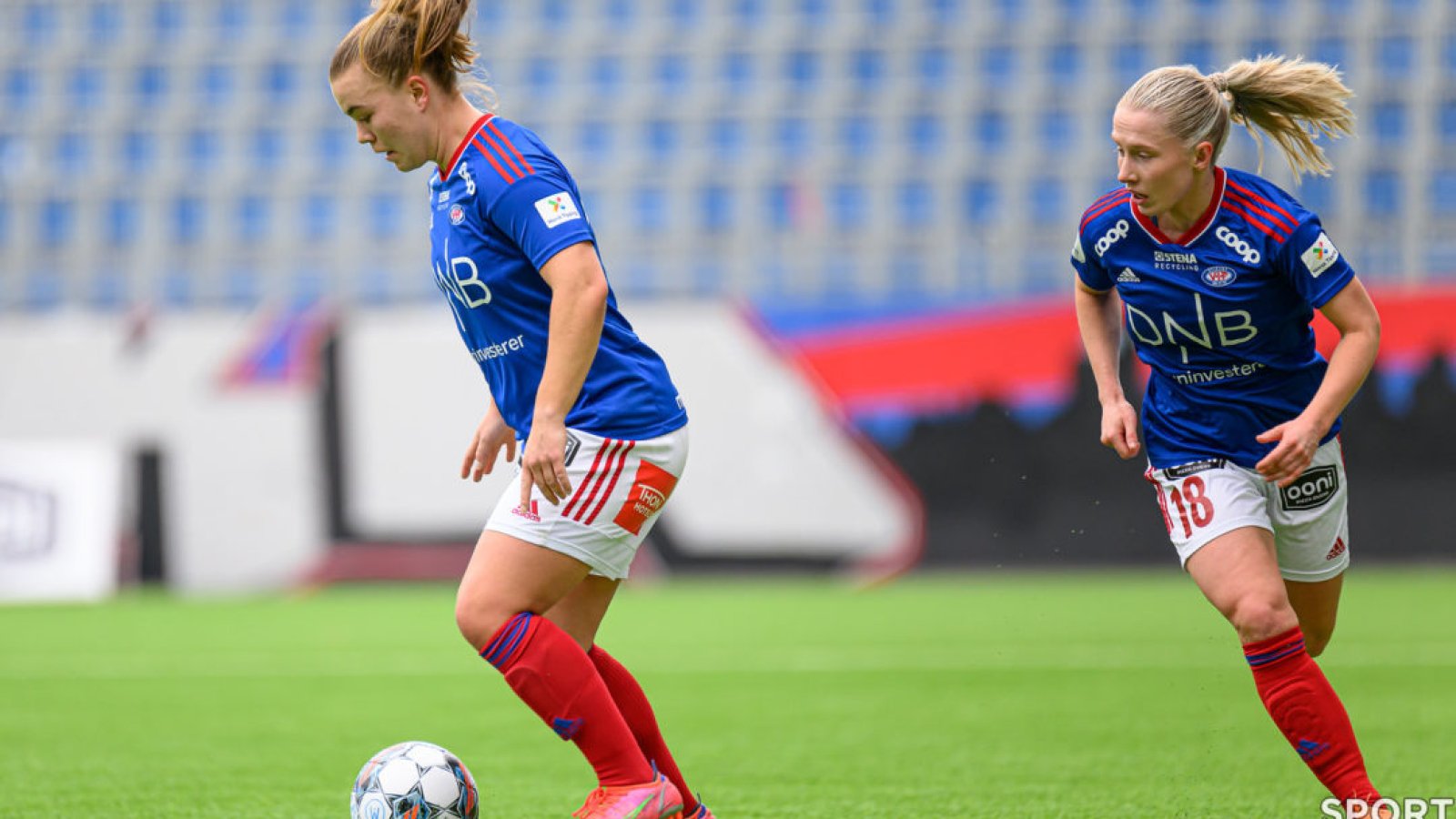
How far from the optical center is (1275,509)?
398 centimetres

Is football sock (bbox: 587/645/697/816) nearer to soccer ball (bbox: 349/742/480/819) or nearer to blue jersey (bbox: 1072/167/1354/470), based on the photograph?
soccer ball (bbox: 349/742/480/819)

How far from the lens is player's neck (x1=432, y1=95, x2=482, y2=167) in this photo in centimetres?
358

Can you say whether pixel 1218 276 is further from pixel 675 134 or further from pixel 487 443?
pixel 675 134

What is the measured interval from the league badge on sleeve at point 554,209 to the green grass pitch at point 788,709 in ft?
6.40

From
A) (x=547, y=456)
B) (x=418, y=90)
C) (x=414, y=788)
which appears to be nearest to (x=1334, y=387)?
(x=547, y=456)

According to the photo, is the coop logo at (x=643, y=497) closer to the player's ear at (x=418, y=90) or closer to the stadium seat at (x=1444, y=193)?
the player's ear at (x=418, y=90)

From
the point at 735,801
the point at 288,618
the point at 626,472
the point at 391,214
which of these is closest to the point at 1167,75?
the point at 626,472

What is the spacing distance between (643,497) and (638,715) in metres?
0.64

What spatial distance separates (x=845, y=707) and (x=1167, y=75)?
3.97m

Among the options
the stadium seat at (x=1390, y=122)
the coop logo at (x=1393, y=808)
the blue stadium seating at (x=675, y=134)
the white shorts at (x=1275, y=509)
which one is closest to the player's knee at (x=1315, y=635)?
the white shorts at (x=1275, y=509)

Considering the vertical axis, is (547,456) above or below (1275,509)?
above

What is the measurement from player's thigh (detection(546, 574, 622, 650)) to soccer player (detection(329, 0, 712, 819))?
0.19 metres

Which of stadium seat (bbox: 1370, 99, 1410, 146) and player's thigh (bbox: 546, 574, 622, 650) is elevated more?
player's thigh (bbox: 546, 574, 622, 650)


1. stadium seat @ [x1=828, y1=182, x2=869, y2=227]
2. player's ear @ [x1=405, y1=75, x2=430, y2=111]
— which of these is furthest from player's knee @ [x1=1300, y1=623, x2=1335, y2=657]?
stadium seat @ [x1=828, y1=182, x2=869, y2=227]
